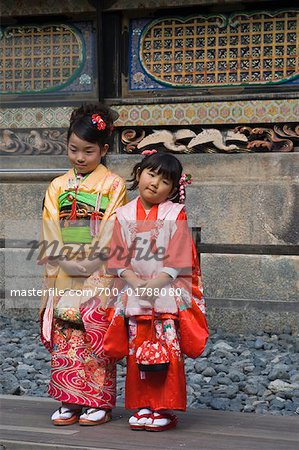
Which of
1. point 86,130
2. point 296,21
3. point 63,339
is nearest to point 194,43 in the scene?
point 296,21

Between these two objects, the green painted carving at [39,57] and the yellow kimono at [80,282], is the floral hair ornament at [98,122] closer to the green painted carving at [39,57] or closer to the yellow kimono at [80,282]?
the yellow kimono at [80,282]

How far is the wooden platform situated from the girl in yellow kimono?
154 millimetres

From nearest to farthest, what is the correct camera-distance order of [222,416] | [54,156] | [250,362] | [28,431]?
[28,431]
[222,416]
[250,362]
[54,156]

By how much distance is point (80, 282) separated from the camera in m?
4.62

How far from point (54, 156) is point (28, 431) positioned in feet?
12.2

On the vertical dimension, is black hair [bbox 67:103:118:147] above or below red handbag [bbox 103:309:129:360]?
above

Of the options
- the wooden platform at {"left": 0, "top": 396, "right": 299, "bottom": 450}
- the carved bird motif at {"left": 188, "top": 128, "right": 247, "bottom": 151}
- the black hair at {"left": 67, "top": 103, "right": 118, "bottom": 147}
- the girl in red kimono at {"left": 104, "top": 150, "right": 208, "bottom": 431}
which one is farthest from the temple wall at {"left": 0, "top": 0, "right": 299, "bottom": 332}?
the girl in red kimono at {"left": 104, "top": 150, "right": 208, "bottom": 431}

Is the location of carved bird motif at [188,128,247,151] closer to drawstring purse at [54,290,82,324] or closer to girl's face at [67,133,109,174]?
girl's face at [67,133,109,174]

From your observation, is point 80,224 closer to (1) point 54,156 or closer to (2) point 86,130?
(2) point 86,130

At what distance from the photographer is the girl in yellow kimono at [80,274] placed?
4.53 metres

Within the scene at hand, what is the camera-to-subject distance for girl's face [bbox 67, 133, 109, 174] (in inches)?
182

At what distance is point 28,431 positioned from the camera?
4.37 m

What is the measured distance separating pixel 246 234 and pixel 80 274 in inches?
113

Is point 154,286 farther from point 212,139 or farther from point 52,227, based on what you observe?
point 212,139
